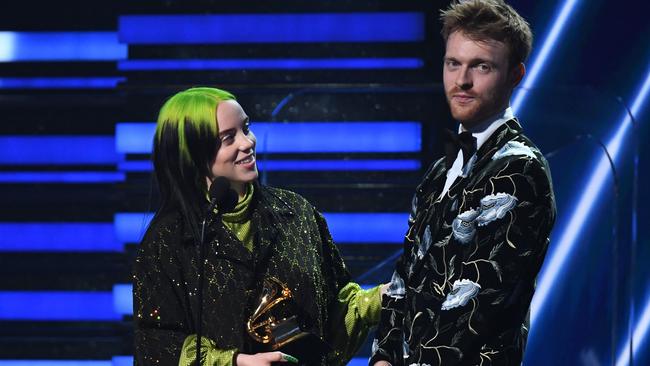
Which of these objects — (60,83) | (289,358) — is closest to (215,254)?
(289,358)

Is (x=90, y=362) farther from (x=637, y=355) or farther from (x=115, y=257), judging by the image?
(x=637, y=355)

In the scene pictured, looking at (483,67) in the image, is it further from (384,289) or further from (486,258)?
(384,289)

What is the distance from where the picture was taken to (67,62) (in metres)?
5.61

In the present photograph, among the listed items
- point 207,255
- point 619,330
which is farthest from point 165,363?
point 619,330

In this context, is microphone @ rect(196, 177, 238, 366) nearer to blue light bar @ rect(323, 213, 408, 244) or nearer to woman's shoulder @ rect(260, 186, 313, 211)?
woman's shoulder @ rect(260, 186, 313, 211)

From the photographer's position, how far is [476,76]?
244 centimetres

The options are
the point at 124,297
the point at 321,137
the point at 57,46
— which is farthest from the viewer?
the point at 57,46

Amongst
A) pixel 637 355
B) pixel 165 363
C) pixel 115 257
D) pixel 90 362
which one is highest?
pixel 165 363

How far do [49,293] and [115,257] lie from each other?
366 mm

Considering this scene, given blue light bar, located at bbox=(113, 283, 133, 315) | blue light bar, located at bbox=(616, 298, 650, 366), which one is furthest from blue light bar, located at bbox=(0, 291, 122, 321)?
blue light bar, located at bbox=(616, 298, 650, 366)

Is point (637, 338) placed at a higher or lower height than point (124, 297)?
higher

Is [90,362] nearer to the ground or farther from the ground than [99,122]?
nearer to the ground

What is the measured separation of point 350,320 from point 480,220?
769 mm

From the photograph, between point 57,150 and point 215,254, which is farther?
point 57,150
